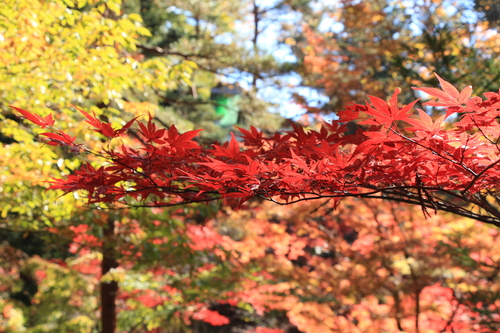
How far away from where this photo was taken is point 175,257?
4.28 meters

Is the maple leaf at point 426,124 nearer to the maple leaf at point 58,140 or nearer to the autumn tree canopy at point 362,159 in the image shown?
the autumn tree canopy at point 362,159

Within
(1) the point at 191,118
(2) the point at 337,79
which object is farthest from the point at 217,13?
(2) the point at 337,79

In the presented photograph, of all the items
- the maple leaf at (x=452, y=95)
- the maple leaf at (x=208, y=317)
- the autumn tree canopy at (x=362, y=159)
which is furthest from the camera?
the maple leaf at (x=208, y=317)

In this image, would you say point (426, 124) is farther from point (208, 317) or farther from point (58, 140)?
point (208, 317)

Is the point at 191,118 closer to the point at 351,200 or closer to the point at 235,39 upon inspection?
the point at 235,39

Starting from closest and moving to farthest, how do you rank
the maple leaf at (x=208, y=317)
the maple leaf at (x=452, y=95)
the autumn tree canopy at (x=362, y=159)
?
the maple leaf at (x=452, y=95), the autumn tree canopy at (x=362, y=159), the maple leaf at (x=208, y=317)

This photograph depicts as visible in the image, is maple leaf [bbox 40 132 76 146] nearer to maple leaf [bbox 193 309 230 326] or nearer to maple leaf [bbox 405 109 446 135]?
maple leaf [bbox 405 109 446 135]

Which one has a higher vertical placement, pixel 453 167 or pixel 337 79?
pixel 337 79

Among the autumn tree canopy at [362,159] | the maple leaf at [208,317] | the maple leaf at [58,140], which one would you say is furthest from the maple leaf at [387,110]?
the maple leaf at [208,317]

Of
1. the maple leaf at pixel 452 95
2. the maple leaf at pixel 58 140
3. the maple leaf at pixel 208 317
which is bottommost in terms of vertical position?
the maple leaf at pixel 452 95

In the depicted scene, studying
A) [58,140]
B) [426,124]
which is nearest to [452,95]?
[426,124]

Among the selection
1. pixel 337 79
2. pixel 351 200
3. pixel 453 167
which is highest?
pixel 337 79

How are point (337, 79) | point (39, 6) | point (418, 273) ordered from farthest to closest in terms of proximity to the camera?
1. point (337, 79)
2. point (418, 273)
3. point (39, 6)

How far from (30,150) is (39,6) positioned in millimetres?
1011
